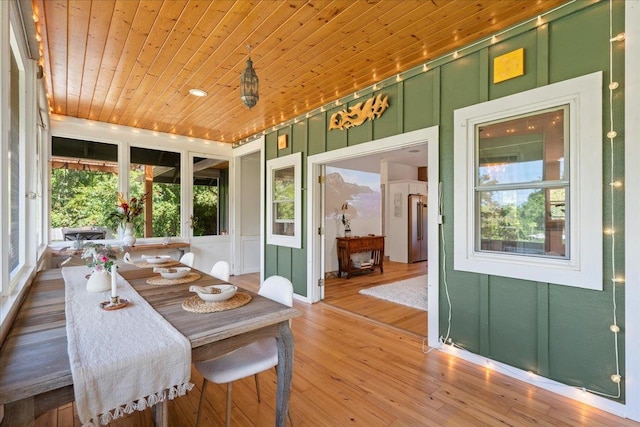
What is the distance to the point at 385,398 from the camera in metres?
2.04

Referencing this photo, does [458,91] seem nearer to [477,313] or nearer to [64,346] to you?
[477,313]

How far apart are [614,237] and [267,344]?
2.25 metres

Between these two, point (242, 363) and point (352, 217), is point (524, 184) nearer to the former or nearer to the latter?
point (242, 363)

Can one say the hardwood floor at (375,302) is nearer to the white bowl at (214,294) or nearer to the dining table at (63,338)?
the dining table at (63,338)

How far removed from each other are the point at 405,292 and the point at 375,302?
708 millimetres

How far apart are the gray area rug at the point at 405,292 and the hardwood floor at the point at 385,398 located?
4.63ft

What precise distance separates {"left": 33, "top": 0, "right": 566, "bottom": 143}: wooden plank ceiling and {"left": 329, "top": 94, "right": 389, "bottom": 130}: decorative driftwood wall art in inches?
7.9

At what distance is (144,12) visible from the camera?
2111 millimetres

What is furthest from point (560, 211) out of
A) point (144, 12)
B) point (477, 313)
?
point (144, 12)

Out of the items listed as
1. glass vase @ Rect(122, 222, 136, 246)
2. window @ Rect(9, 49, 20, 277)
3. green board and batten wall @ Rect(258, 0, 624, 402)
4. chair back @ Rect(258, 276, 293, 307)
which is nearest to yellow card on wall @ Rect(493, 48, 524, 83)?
green board and batten wall @ Rect(258, 0, 624, 402)

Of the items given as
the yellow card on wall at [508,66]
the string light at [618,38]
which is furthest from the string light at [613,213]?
the yellow card on wall at [508,66]

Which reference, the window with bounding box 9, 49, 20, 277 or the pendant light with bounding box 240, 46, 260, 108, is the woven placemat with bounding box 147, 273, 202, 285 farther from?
the pendant light with bounding box 240, 46, 260, 108

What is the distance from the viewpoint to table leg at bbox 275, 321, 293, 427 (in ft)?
4.88

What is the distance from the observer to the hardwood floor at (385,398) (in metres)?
1.82
